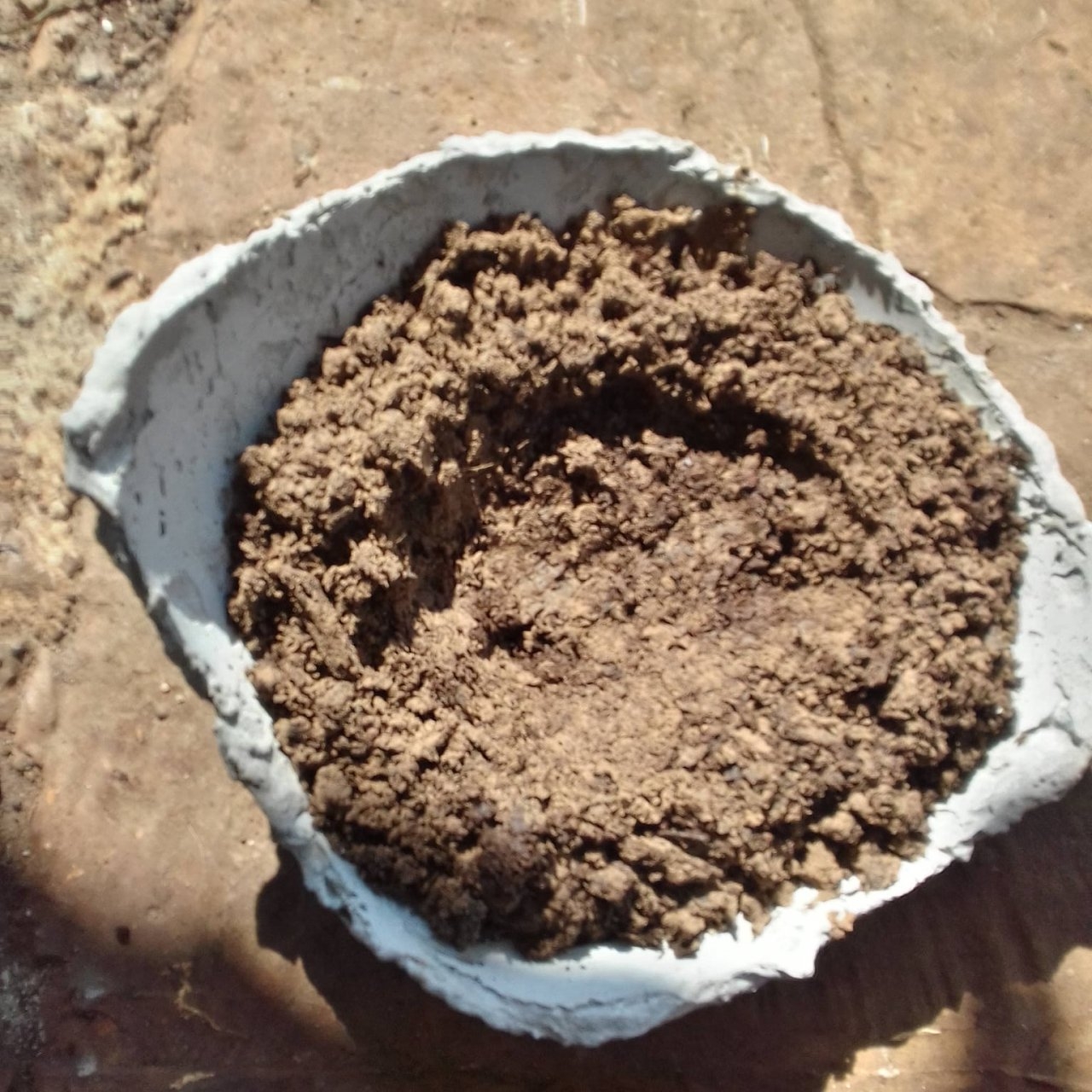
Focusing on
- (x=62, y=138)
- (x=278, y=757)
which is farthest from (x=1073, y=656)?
(x=62, y=138)

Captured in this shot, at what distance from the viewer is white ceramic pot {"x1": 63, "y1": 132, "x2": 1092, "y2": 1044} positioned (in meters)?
1.14

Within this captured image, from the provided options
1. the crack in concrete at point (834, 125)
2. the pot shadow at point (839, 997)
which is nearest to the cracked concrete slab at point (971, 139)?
the crack in concrete at point (834, 125)

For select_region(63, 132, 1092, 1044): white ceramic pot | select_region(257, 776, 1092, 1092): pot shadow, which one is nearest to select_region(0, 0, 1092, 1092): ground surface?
select_region(257, 776, 1092, 1092): pot shadow

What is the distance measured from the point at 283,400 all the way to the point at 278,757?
1.40 ft

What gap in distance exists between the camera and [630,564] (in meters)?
1.50

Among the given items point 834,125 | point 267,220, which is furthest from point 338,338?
point 834,125

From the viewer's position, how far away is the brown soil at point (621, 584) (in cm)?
127

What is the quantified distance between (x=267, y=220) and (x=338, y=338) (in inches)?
13.7

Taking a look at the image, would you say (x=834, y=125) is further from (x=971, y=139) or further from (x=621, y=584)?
(x=621, y=584)

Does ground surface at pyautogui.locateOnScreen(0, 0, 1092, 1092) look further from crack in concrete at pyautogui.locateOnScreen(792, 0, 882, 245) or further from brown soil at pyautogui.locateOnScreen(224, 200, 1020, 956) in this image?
brown soil at pyautogui.locateOnScreen(224, 200, 1020, 956)

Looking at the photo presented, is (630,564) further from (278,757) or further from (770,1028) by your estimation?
(770,1028)

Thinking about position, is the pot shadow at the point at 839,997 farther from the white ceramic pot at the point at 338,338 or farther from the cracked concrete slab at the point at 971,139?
the cracked concrete slab at the point at 971,139

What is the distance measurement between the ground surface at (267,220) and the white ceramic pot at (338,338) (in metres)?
0.25

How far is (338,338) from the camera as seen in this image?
133 cm
